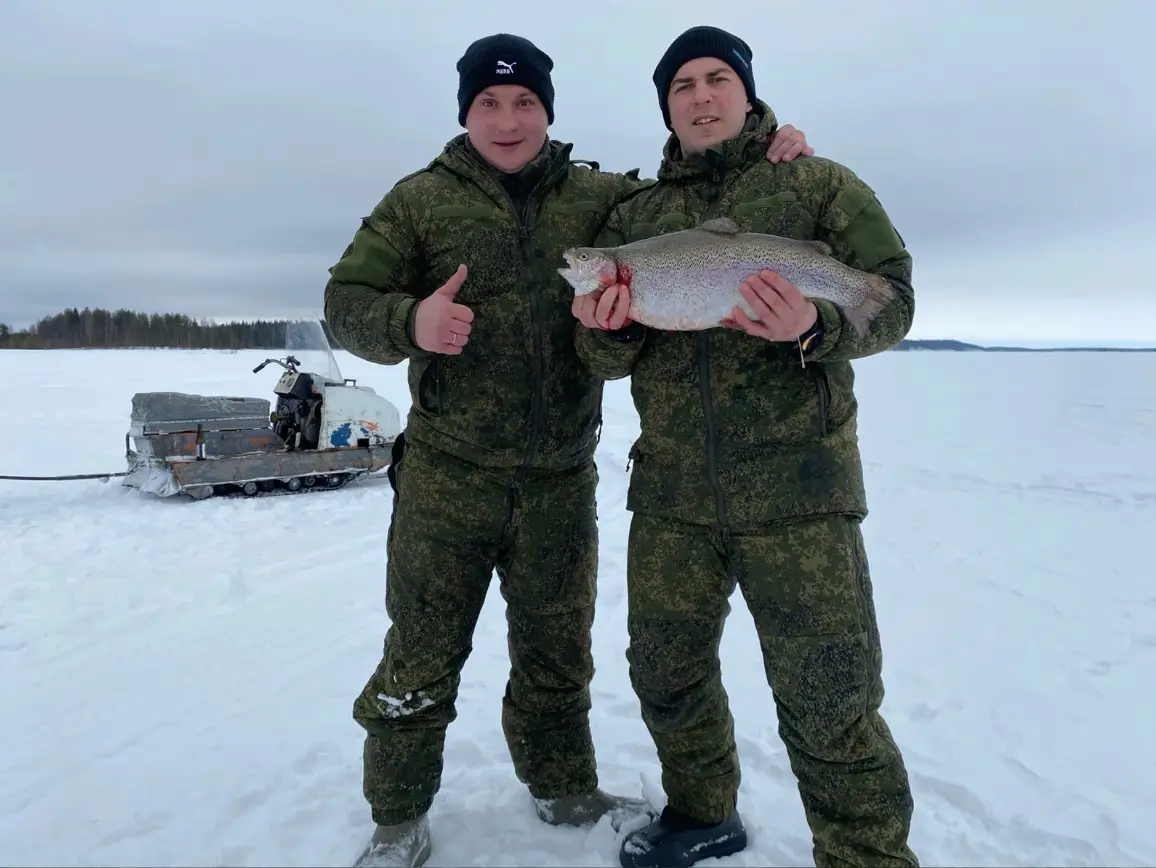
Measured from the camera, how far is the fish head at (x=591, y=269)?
2531mm

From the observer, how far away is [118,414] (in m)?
19.3

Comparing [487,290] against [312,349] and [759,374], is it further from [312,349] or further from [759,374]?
[312,349]

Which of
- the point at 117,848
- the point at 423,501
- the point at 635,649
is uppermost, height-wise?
the point at 423,501

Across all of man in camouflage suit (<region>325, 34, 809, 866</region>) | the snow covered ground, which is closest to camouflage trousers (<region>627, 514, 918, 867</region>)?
man in camouflage suit (<region>325, 34, 809, 866</region>)

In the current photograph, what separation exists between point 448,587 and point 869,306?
1828mm

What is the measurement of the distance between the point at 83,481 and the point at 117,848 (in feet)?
29.8

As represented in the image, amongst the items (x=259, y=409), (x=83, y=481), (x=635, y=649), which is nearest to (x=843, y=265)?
(x=635, y=649)

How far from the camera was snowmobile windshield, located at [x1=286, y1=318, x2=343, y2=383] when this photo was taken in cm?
1073

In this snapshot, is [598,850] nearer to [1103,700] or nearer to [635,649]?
[635,649]

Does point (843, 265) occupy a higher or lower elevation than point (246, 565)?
higher

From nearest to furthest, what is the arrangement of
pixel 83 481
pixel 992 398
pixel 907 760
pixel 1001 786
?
pixel 1001 786 → pixel 907 760 → pixel 83 481 → pixel 992 398

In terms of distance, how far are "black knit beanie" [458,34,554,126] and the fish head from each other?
82 centimetres

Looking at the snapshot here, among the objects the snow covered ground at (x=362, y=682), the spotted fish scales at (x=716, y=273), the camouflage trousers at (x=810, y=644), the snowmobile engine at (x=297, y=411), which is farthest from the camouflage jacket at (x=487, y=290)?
the snowmobile engine at (x=297, y=411)

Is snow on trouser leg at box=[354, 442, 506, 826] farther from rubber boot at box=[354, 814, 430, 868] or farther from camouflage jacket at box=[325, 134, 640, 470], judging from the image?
camouflage jacket at box=[325, 134, 640, 470]
